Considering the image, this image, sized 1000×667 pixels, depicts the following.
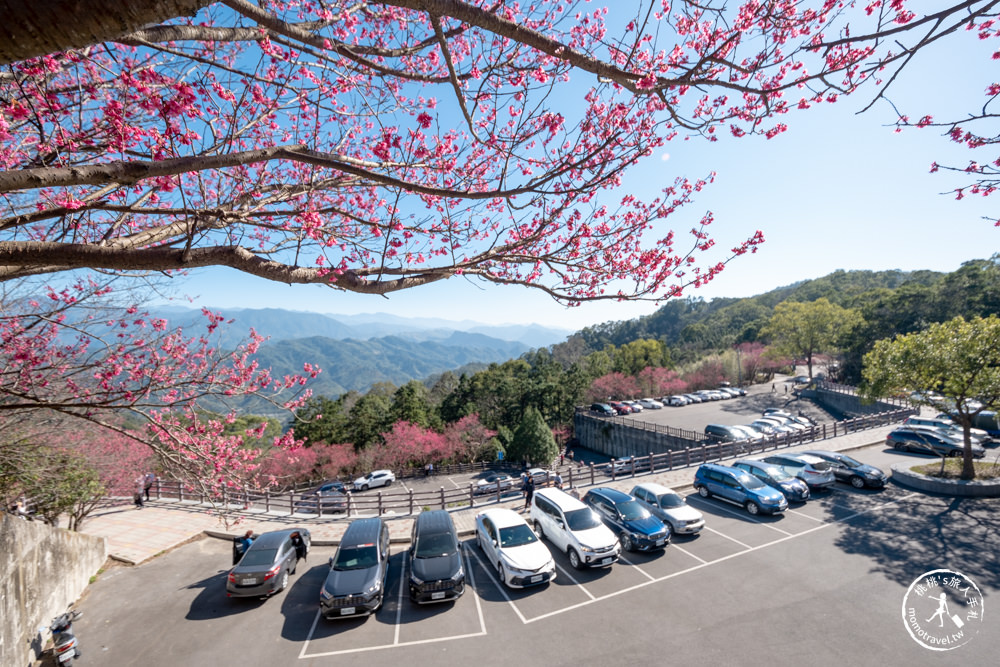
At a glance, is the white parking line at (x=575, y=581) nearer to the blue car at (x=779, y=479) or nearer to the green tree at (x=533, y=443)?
the blue car at (x=779, y=479)

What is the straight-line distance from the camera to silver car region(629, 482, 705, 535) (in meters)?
11.1

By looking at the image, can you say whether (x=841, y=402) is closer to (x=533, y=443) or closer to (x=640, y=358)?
(x=640, y=358)

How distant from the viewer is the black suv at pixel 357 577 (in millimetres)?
7949

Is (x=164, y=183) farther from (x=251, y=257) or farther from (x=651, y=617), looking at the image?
(x=651, y=617)

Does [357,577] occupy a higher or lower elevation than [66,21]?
lower

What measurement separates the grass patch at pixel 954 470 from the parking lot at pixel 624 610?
3473 millimetres

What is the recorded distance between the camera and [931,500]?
1309 centimetres

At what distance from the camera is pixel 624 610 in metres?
8.05

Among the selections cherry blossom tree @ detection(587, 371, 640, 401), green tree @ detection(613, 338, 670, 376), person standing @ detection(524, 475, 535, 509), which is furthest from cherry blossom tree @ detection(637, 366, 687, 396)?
person standing @ detection(524, 475, 535, 509)

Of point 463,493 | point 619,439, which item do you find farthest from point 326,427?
point 619,439

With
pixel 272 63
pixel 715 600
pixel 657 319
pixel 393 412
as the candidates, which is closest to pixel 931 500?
pixel 715 600

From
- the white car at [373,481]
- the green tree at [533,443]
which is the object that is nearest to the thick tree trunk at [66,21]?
the white car at [373,481]

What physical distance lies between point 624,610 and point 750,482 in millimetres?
7444

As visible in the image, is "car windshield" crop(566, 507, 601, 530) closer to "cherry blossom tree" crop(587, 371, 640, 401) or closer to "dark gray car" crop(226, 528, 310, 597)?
"dark gray car" crop(226, 528, 310, 597)
